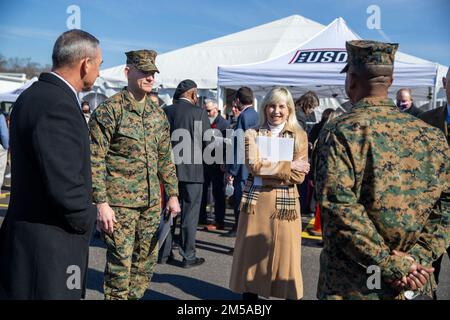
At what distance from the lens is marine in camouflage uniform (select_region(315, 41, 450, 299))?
6.03 feet

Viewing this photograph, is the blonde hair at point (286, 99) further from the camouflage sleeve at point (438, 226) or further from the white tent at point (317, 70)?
the white tent at point (317, 70)

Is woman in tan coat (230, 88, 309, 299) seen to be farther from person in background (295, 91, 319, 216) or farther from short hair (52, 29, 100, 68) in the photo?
person in background (295, 91, 319, 216)

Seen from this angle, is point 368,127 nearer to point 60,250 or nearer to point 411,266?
point 411,266

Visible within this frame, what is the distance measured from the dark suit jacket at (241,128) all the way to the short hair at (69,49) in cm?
329

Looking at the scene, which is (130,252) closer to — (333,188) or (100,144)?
(100,144)

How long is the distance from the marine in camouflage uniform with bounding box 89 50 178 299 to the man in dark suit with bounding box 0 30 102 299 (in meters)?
0.81

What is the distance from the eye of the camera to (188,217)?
5145mm

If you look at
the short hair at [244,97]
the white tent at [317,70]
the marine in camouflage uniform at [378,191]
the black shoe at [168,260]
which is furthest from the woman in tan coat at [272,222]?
the white tent at [317,70]

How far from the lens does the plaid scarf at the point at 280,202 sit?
3455 millimetres

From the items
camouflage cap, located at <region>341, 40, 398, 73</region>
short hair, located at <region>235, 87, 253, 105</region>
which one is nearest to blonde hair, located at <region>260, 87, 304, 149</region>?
camouflage cap, located at <region>341, 40, 398, 73</region>

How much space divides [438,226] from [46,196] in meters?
1.78

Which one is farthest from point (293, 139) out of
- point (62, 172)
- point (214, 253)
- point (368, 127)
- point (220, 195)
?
point (220, 195)

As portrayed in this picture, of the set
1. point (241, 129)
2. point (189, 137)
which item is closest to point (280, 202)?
point (189, 137)
